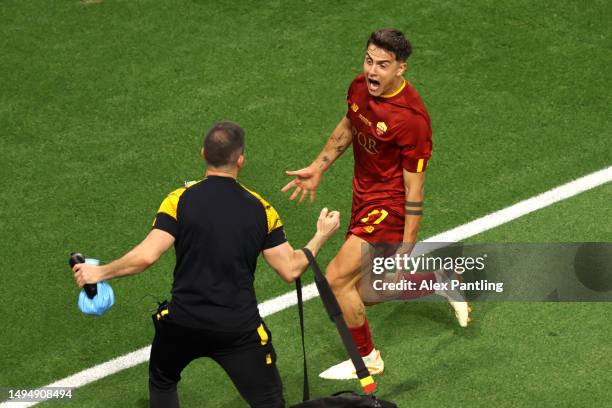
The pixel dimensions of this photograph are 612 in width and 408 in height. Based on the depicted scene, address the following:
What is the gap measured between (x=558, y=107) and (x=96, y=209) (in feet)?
16.2

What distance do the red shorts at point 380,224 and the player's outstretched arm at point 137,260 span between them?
2136mm

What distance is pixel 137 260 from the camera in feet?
24.8

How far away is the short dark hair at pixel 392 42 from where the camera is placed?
8992 mm

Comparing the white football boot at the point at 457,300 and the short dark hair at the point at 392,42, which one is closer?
the short dark hair at the point at 392,42

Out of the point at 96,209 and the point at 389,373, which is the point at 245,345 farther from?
the point at 96,209

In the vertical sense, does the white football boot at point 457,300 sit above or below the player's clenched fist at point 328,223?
below

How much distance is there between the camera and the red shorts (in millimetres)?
9320

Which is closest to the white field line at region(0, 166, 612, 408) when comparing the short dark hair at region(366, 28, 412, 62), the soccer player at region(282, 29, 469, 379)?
the soccer player at region(282, 29, 469, 379)

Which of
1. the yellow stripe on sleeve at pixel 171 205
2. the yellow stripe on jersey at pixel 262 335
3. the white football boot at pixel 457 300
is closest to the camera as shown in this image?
the yellow stripe on sleeve at pixel 171 205

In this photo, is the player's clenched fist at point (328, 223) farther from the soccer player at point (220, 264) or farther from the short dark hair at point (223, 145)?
the short dark hair at point (223, 145)

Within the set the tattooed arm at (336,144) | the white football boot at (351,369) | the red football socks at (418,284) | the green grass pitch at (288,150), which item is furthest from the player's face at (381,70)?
the green grass pitch at (288,150)

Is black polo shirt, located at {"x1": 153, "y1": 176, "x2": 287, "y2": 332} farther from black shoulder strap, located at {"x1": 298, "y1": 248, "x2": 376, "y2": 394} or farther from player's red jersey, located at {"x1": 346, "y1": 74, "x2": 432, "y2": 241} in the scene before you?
player's red jersey, located at {"x1": 346, "y1": 74, "x2": 432, "y2": 241}

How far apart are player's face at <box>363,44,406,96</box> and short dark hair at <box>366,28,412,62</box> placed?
0.03 meters

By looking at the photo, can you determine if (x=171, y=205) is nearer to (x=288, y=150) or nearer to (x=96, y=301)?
(x=96, y=301)
